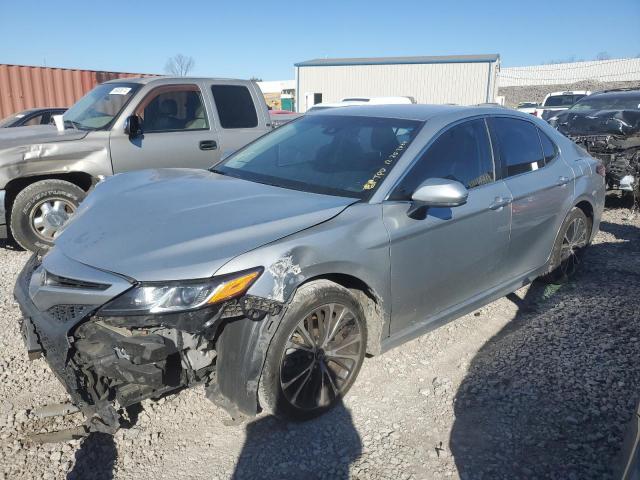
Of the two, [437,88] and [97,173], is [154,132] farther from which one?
[437,88]

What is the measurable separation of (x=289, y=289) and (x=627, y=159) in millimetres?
7247

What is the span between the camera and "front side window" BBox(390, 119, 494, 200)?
317 cm

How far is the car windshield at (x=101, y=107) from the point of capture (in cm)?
578

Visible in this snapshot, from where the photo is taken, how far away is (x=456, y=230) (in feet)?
10.8

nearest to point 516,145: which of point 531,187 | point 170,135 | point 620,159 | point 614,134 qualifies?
point 531,187

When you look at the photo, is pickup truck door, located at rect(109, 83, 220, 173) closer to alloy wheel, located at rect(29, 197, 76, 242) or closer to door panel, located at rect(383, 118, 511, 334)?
alloy wheel, located at rect(29, 197, 76, 242)

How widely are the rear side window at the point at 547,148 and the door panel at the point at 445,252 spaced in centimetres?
87

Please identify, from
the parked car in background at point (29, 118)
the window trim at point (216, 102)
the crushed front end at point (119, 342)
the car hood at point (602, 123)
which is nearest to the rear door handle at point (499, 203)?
the crushed front end at point (119, 342)

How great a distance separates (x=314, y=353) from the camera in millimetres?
2768

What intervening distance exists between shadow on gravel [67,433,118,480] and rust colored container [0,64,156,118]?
14279 mm

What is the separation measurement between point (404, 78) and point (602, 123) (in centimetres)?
2466

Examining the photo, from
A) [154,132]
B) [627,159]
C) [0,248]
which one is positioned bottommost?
[0,248]

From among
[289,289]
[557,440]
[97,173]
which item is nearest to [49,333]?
[289,289]

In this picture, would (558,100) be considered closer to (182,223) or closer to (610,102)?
(610,102)
